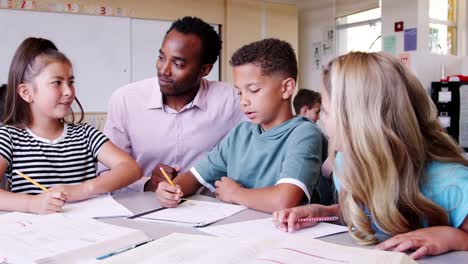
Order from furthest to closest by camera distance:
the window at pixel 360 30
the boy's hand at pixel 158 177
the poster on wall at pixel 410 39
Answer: the window at pixel 360 30, the poster on wall at pixel 410 39, the boy's hand at pixel 158 177

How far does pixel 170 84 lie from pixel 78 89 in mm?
3012

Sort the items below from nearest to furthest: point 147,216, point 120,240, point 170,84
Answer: point 120,240, point 147,216, point 170,84

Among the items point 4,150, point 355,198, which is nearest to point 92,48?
point 4,150

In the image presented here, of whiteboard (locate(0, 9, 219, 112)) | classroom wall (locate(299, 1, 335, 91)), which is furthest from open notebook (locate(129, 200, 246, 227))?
classroom wall (locate(299, 1, 335, 91))

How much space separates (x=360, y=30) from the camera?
568cm

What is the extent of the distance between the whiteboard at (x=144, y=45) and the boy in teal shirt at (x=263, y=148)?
3.36 metres

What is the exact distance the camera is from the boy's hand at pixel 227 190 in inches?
48.5

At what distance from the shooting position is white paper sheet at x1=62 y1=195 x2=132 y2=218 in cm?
108

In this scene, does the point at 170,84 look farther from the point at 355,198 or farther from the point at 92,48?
the point at 92,48

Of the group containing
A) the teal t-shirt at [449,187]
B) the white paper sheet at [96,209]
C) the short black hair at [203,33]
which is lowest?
the white paper sheet at [96,209]

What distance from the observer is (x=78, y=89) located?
4473mm

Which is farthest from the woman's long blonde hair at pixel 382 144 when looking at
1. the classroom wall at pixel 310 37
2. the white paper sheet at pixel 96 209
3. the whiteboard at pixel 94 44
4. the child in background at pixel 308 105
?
the classroom wall at pixel 310 37

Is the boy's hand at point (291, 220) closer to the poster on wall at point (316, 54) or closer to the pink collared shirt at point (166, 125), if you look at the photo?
the pink collared shirt at point (166, 125)

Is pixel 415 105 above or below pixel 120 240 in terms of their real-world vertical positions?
above
